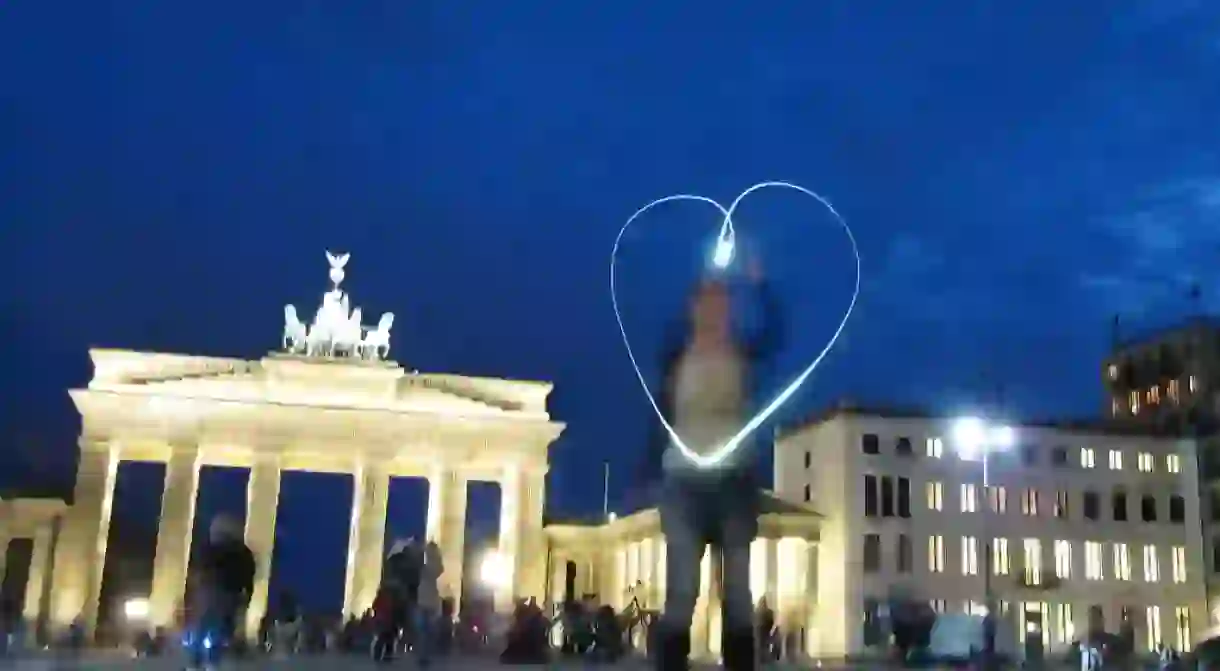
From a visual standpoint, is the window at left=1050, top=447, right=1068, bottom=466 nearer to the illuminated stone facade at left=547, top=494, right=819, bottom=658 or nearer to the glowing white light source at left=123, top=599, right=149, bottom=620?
the illuminated stone facade at left=547, top=494, right=819, bottom=658

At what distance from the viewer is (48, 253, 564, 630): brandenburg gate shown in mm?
65688

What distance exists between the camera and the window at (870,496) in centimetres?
7088

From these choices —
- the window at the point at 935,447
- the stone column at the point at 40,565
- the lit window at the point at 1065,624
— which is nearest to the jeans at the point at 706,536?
the window at the point at 935,447

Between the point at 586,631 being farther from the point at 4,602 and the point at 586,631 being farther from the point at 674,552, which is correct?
the point at 674,552

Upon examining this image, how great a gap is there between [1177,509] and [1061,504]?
7.50 meters

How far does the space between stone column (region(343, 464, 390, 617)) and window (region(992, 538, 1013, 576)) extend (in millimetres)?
33304

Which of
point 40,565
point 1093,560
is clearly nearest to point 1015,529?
point 1093,560

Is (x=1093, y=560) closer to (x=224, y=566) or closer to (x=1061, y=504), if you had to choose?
(x=1061, y=504)

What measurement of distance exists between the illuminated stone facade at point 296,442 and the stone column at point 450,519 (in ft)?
0.25

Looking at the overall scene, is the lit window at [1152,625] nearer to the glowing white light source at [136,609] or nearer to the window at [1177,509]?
the window at [1177,509]

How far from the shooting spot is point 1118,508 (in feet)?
240

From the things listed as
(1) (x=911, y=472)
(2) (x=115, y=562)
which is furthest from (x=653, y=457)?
(2) (x=115, y=562)

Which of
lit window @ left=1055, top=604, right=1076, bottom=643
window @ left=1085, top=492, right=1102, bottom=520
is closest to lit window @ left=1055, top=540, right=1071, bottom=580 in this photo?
lit window @ left=1055, top=604, right=1076, bottom=643

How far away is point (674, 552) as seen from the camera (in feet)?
34.8
